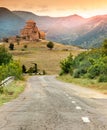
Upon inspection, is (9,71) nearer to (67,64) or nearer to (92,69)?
(92,69)

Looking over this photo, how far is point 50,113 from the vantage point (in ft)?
59.1

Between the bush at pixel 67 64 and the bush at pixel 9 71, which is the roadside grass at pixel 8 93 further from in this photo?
the bush at pixel 67 64

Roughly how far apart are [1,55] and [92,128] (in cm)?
11283

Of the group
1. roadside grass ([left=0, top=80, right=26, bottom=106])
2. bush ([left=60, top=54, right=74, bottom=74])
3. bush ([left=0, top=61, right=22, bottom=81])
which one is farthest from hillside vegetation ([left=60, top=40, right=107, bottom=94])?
bush ([left=0, top=61, right=22, bottom=81])

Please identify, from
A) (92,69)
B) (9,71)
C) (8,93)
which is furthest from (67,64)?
(8,93)

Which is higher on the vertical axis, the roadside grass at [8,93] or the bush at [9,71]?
the roadside grass at [8,93]

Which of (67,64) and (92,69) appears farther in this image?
(67,64)

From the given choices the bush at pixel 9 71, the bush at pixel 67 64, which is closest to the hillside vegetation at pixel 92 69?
the bush at pixel 67 64

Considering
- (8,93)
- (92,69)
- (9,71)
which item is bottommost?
(9,71)

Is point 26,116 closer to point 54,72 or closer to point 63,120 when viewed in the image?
point 63,120

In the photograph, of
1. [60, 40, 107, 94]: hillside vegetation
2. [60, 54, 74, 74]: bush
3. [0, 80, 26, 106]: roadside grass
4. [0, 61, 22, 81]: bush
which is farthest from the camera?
[60, 54, 74, 74]: bush

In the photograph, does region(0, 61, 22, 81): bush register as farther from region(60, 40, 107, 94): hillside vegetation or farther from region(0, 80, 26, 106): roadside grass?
region(0, 80, 26, 106): roadside grass

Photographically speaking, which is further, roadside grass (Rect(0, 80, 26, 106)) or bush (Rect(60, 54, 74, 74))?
bush (Rect(60, 54, 74, 74))

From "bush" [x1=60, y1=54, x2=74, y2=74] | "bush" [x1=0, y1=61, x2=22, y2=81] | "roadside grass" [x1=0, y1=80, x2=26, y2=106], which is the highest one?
"roadside grass" [x1=0, y1=80, x2=26, y2=106]
